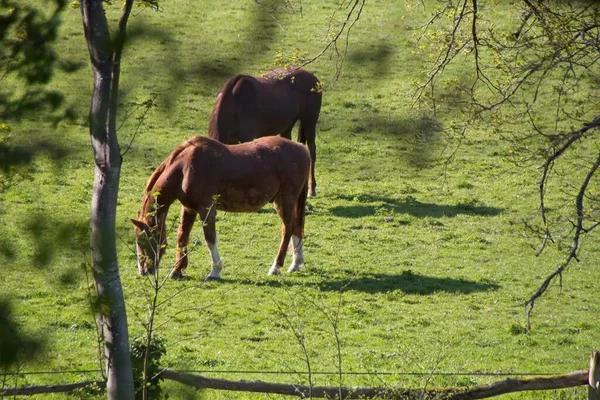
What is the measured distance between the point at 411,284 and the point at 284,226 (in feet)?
6.09

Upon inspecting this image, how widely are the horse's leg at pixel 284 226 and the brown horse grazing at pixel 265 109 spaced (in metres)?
2.32

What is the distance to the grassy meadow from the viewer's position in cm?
226

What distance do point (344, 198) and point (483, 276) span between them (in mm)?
4139

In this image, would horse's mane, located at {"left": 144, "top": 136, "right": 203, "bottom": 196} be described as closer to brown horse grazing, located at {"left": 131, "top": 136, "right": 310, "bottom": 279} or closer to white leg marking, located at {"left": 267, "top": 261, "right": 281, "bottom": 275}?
brown horse grazing, located at {"left": 131, "top": 136, "right": 310, "bottom": 279}

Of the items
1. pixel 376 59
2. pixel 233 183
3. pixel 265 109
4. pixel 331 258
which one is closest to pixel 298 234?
pixel 331 258

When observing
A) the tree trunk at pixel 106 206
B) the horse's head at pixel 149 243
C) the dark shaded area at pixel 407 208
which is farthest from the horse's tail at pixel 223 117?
the tree trunk at pixel 106 206

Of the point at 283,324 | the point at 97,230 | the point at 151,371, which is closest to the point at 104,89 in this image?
the point at 97,230

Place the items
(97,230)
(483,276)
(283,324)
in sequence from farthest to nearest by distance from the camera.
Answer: (483,276)
(283,324)
(97,230)

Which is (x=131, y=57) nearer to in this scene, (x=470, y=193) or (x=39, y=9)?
(x=39, y=9)

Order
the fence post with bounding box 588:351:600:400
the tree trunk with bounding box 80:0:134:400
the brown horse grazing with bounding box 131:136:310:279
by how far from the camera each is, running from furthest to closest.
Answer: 1. the brown horse grazing with bounding box 131:136:310:279
2. the fence post with bounding box 588:351:600:400
3. the tree trunk with bounding box 80:0:134:400

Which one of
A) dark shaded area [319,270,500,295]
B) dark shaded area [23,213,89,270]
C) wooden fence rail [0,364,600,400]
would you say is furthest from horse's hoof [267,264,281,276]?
dark shaded area [23,213,89,270]

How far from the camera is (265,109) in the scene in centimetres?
1623

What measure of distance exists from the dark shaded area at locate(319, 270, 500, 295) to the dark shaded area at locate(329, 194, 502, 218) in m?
2.96

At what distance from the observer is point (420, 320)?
38.7 feet
